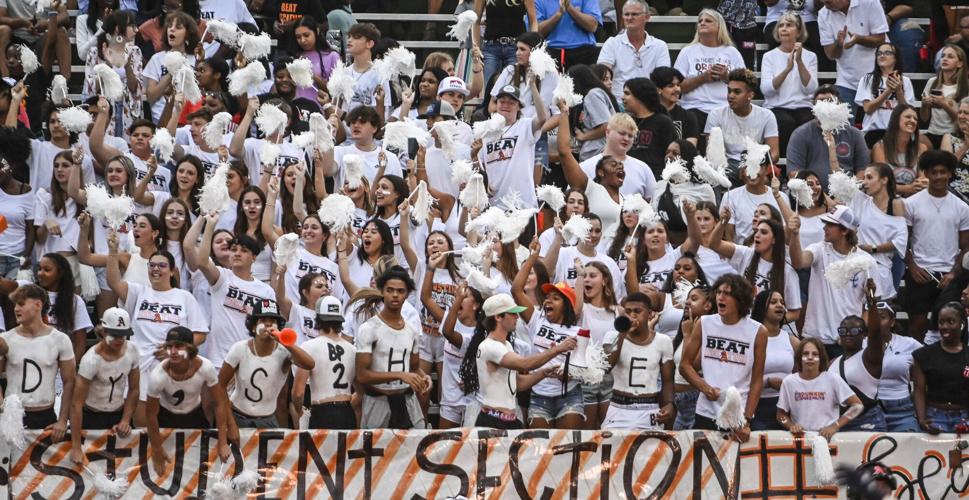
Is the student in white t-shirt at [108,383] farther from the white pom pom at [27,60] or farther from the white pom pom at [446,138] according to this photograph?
the white pom pom at [27,60]

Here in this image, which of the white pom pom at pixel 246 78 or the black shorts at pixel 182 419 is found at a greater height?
the white pom pom at pixel 246 78

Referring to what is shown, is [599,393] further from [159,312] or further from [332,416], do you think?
[159,312]

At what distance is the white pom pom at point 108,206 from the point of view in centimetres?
1143

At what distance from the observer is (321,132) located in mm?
12422

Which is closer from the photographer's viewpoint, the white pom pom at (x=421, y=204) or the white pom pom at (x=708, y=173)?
the white pom pom at (x=421, y=204)

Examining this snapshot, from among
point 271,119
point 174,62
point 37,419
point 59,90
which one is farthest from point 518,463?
point 59,90

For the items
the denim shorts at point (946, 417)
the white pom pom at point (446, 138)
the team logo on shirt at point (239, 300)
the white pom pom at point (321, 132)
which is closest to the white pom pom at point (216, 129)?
the white pom pom at point (321, 132)

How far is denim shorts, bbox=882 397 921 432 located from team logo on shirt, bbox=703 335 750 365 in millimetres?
1254

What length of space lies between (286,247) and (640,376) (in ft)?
8.05

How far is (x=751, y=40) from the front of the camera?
15.5 metres

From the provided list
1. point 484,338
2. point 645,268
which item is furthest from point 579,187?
point 484,338

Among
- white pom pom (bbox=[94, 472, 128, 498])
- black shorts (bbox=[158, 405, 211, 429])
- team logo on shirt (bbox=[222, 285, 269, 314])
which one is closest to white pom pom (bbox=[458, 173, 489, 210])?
team logo on shirt (bbox=[222, 285, 269, 314])

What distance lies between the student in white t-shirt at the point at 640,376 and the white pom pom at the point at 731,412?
526mm

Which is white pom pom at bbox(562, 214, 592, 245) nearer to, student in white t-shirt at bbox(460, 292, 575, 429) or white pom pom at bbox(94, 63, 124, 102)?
student in white t-shirt at bbox(460, 292, 575, 429)
